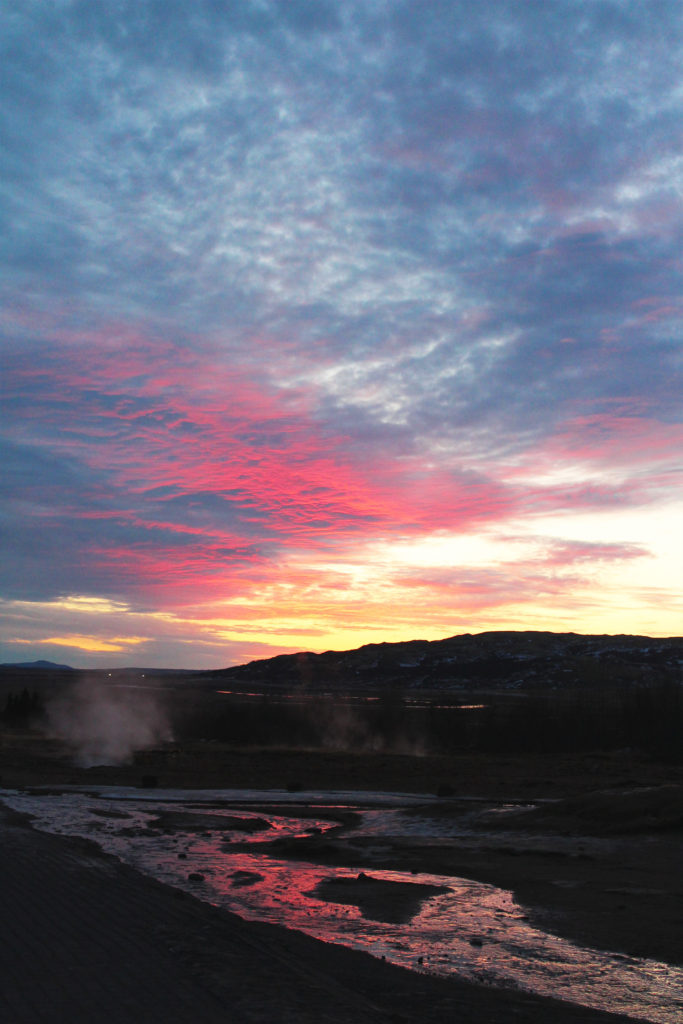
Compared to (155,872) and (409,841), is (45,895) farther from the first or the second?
(409,841)

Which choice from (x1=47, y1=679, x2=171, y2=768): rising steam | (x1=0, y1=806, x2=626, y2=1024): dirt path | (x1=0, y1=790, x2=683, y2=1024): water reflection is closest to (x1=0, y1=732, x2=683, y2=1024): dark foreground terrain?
(x1=0, y1=806, x2=626, y2=1024): dirt path

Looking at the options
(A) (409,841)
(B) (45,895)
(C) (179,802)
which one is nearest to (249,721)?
(C) (179,802)

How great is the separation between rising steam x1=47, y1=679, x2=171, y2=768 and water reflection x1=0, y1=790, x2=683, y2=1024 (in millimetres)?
25400

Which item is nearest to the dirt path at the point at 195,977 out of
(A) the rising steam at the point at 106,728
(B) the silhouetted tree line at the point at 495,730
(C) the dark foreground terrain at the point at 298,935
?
(C) the dark foreground terrain at the point at 298,935

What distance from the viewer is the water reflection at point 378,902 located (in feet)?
32.5

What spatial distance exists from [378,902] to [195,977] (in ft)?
18.9

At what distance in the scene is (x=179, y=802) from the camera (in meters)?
31.1

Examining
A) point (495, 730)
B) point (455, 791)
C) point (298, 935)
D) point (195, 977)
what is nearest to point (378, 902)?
point (298, 935)

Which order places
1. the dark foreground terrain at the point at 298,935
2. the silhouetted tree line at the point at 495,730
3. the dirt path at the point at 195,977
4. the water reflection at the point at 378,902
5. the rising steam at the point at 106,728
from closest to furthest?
the dirt path at the point at 195,977 < the dark foreground terrain at the point at 298,935 < the water reflection at the point at 378,902 < the rising steam at the point at 106,728 < the silhouetted tree line at the point at 495,730

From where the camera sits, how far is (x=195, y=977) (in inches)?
349

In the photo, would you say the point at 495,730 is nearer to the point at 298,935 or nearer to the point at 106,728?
the point at 106,728

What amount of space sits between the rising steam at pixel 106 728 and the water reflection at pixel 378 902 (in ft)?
83.3

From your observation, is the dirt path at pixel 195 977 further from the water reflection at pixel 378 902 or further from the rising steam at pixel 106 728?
the rising steam at pixel 106 728

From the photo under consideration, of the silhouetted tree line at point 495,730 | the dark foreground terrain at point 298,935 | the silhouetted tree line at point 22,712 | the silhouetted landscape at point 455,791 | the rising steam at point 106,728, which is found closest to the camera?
the dark foreground terrain at point 298,935
